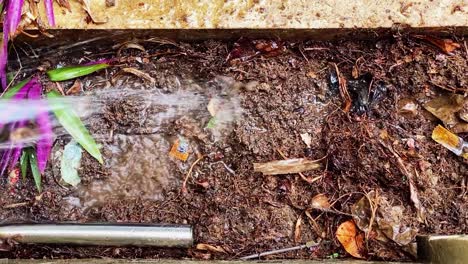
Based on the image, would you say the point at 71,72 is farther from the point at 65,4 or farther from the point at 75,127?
the point at 65,4

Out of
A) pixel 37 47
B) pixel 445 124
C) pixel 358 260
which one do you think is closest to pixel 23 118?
pixel 37 47

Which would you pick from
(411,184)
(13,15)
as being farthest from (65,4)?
(411,184)

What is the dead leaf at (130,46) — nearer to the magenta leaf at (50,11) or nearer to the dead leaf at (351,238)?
the magenta leaf at (50,11)

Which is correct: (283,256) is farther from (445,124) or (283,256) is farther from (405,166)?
(445,124)

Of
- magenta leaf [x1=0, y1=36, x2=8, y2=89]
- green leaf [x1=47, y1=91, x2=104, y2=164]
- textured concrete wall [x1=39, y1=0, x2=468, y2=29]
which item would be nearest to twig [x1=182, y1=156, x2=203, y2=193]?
green leaf [x1=47, y1=91, x2=104, y2=164]

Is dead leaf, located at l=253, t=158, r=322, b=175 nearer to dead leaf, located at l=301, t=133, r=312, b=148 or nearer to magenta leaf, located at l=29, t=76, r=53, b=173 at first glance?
dead leaf, located at l=301, t=133, r=312, b=148

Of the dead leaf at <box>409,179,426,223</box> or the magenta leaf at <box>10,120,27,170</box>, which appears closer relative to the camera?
the dead leaf at <box>409,179,426,223</box>
